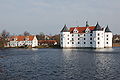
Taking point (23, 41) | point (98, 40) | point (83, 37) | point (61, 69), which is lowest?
point (61, 69)

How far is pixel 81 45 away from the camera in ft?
257

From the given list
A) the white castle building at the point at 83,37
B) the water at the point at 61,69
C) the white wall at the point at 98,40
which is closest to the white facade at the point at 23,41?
the white castle building at the point at 83,37

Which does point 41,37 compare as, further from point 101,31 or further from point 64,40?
point 101,31

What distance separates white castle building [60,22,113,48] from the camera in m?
74.7

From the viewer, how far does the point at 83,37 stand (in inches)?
3056

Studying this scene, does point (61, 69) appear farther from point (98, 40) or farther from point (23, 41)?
point (23, 41)

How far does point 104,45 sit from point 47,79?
66.2 m

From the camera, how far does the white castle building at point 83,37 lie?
74.7m

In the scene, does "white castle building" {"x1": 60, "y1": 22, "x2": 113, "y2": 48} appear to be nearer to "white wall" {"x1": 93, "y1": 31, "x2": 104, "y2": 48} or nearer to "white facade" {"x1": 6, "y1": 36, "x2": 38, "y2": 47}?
"white wall" {"x1": 93, "y1": 31, "x2": 104, "y2": 48}

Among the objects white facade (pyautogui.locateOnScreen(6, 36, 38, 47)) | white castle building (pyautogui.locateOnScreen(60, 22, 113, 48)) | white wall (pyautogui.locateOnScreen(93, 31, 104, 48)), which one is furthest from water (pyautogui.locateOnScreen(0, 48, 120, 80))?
white facade (pyautogui.locateOnScreen(6, 36, 38, 47))

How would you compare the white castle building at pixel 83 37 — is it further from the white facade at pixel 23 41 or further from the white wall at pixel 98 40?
the white facade at pixel 23 41

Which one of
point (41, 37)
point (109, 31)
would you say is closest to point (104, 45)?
point (109, 31)

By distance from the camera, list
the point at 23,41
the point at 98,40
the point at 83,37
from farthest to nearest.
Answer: the point at 23,41, the point at 83,37, the point at 98,40

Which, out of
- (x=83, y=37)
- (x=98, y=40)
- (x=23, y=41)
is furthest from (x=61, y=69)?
(x=23, y=41)
